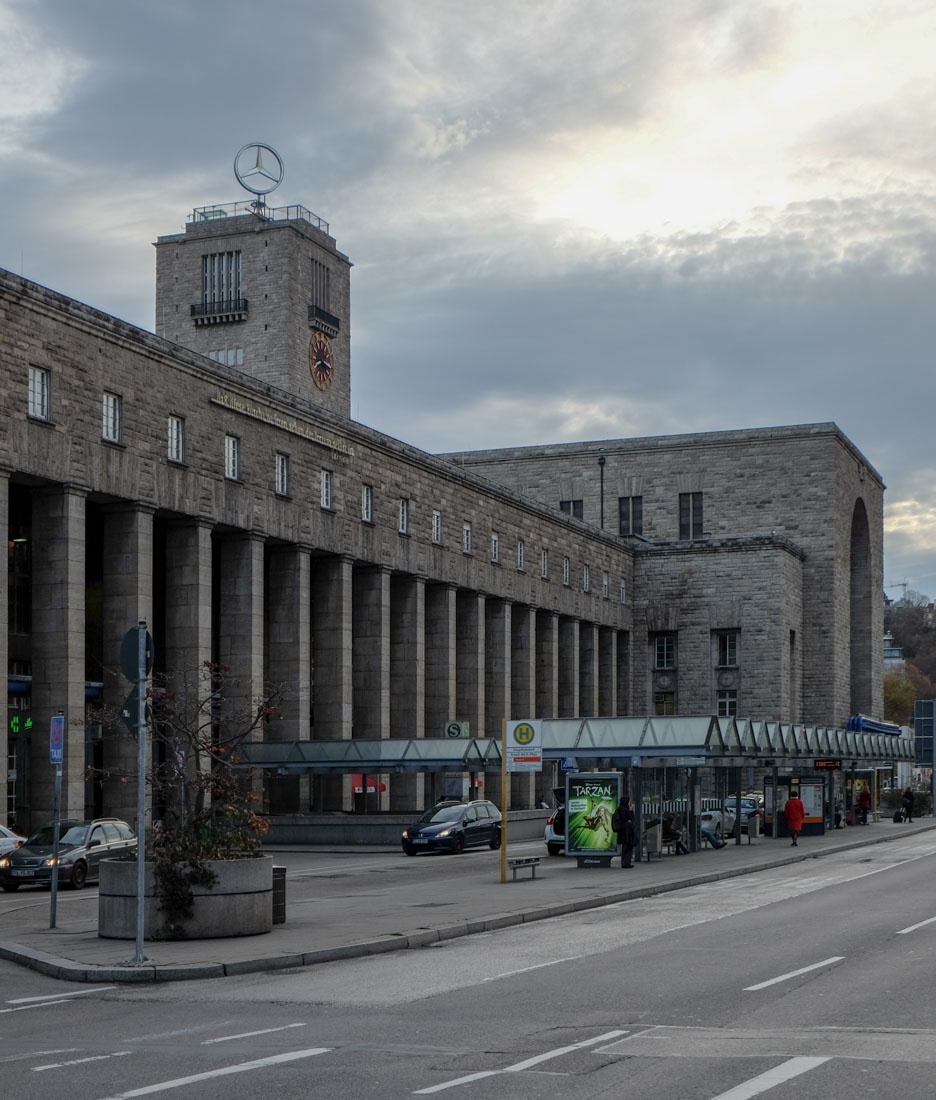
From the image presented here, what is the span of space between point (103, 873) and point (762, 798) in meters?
42.8

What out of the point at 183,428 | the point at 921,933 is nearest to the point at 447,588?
the point at 183,428

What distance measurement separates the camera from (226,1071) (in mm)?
11562

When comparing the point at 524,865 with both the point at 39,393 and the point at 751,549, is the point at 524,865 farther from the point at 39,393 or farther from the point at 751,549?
the point at 751,549

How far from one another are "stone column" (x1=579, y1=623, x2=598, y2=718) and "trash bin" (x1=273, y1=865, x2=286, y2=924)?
64207 mm

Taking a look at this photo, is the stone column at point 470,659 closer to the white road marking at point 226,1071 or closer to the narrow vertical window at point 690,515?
the narrow vertical window at point 690,515

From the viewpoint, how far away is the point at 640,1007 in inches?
579

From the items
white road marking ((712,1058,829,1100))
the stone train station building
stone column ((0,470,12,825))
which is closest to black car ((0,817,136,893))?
the stone train station building

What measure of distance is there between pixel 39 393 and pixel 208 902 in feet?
82.6

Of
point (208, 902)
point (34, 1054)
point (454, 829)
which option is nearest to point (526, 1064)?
point (34, 1054)

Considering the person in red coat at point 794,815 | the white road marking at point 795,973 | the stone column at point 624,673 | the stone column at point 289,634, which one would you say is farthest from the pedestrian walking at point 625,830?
the stone column at point 624,673

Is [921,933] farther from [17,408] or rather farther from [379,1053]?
[17,408]

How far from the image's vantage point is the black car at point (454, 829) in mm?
46000

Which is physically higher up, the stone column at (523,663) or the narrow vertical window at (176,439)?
the narrow vertical window at (176,439)

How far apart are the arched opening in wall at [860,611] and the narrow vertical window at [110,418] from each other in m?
65.3
